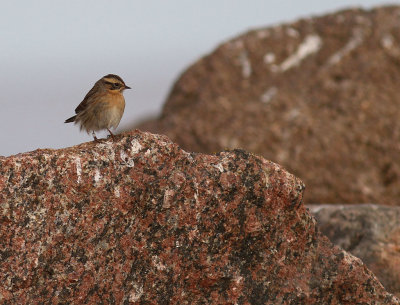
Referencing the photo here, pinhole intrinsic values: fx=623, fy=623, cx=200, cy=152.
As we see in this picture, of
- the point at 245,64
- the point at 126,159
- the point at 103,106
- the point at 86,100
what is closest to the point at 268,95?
the point at 245,64

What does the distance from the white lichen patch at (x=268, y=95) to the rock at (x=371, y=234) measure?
6.84 meters

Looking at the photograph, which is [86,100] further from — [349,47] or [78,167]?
[349,47]

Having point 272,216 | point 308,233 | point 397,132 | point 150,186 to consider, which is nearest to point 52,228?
point 150,186

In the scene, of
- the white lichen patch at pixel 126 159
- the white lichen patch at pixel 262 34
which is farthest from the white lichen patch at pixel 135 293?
the white lichen patch at pixel 262 34

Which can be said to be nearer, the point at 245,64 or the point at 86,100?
the point at 86,100

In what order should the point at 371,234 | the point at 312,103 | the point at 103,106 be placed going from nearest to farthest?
the point at 103,106
the point at 371,234
the point at 312,103

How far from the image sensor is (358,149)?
15.2m

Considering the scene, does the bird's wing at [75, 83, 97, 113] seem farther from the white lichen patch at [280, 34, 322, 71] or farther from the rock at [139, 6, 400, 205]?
the white lichen patch at [280, 34, 322, 71]

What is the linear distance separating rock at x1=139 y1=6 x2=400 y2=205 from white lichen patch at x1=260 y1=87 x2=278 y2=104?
0.11 ft

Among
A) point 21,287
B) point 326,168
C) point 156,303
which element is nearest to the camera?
point 21,287

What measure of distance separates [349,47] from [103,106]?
34.8 ft

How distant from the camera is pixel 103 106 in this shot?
8.06m

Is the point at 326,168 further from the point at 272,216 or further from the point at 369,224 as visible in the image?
the point at 272,216

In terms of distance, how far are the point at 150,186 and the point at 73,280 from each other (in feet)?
3.90
